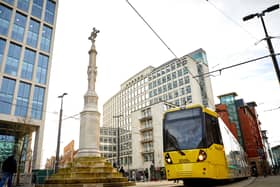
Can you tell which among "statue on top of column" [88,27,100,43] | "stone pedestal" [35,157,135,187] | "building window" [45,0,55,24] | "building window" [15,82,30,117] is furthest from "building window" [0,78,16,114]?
"stone pedestal" [35,157,135,187]

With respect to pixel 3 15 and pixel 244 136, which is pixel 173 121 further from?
pixel 244 136

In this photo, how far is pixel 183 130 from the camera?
975cm

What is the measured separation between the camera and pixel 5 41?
34.8m

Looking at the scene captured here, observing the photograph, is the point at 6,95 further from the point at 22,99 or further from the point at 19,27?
the point at 19,27

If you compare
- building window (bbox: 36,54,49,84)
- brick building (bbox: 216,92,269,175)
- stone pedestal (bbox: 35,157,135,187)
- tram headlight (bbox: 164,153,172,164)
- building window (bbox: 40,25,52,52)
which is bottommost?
stone pedestal (bbox: 35,157,135,187)

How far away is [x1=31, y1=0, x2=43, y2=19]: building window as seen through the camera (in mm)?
40047

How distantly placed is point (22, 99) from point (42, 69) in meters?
6.26

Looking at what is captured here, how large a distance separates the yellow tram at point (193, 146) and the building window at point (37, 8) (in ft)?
126

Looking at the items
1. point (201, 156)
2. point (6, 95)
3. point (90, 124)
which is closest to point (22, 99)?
point (6, 95)

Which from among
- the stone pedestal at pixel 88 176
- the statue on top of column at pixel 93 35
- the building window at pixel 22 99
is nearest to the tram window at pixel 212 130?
the stone pedestal at pixel 88 176

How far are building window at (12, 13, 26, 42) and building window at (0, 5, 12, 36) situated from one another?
1044 mm

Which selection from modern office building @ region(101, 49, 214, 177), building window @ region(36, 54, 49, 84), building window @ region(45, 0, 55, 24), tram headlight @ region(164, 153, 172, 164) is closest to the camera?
tram headlight @ region(164, 153, 172, 164)

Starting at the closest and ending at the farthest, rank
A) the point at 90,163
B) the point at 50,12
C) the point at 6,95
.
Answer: the point at 90,163 → the point at 6,95 → the point at 50,12

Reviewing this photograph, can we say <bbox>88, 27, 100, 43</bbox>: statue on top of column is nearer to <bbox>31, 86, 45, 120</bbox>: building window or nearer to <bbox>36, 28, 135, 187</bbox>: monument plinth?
<bbox>36, 28, 135, 187</bbox>: monument plinth
